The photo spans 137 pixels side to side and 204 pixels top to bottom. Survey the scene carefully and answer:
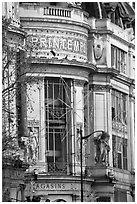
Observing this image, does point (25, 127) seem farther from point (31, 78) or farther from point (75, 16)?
point (31, 78)

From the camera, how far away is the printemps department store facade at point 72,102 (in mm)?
84688

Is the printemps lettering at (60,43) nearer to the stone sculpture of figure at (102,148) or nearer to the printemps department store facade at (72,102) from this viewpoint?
the printemps department store facade at (72,102)

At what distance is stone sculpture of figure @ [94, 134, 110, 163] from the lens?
90500 millimetres

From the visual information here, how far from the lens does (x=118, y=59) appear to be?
96875mm

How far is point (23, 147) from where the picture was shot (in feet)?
232

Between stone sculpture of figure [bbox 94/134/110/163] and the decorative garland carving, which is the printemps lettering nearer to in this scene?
the decorative garland carving

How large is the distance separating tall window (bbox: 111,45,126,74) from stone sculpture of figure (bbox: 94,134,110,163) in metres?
6.06

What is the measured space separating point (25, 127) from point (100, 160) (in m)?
15.0

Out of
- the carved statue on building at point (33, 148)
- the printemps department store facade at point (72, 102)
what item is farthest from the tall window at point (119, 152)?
the carved statue on building at point (33, 148)

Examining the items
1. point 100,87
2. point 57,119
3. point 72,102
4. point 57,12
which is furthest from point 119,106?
point 57,12

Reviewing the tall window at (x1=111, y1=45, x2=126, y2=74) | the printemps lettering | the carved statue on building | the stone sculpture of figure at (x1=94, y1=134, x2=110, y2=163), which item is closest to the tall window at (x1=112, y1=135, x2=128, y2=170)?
the stone sculpture of figure at (x1=94, y1=134, x2=110, y2=163)

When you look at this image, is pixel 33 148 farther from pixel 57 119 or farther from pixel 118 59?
pixel 118 59

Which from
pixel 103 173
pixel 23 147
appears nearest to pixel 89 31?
pixel 103 173

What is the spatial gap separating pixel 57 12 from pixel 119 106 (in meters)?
12.3
